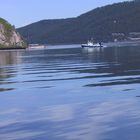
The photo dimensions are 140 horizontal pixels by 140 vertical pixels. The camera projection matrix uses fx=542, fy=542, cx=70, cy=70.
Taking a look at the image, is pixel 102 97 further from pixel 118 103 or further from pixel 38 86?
pixel 38 86

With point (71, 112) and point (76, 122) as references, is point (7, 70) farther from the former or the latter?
point (76, 122)

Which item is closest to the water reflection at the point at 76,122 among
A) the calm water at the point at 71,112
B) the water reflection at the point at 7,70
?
the calm water at the point at 71,112

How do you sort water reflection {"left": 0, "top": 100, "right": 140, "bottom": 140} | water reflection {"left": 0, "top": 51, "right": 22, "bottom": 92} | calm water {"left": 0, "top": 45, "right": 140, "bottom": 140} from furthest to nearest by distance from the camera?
water reflection {"left": 0, "top": 51, "right": 22, "bottom": 92}
calm water {"left": 0, "top": 45, "right": 140, "bottom": 140}
water reflection {"left": 0, "top": 100, "right": 140, "bottom": 140}

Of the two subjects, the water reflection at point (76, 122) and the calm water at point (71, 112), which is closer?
the water reflection at point (76, 122)

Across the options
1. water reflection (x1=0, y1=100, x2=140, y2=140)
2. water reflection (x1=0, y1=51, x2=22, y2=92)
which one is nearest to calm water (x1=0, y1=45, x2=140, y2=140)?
water reflection (x1=0, y1=100, x2=140, y2=140)

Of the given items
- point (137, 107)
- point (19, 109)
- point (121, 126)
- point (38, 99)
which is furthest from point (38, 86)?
point (121, 126)

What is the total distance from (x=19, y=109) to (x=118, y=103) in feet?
12.0

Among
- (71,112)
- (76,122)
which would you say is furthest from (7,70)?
(76,122)

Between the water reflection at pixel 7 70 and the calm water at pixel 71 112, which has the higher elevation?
the calm water at pixel 71 112

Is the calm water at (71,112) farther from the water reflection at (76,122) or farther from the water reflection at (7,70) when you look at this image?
the water reflection at (7,70)

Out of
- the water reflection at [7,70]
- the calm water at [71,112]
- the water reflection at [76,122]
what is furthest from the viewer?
the water reflection at [7,70]

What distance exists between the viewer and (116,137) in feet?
45.6

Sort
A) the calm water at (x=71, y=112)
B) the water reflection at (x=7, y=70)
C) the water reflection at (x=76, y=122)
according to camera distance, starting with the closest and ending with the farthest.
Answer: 1. the water reflection at (x=76, y=122)
2. the calm water at (x=71, y=112)
3. the water reflection at (x=7, y=70)

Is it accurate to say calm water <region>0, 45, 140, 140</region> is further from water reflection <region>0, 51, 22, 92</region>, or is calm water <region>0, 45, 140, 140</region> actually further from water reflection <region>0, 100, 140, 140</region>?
water reflection <region>0, 51, 22, 92</region>
